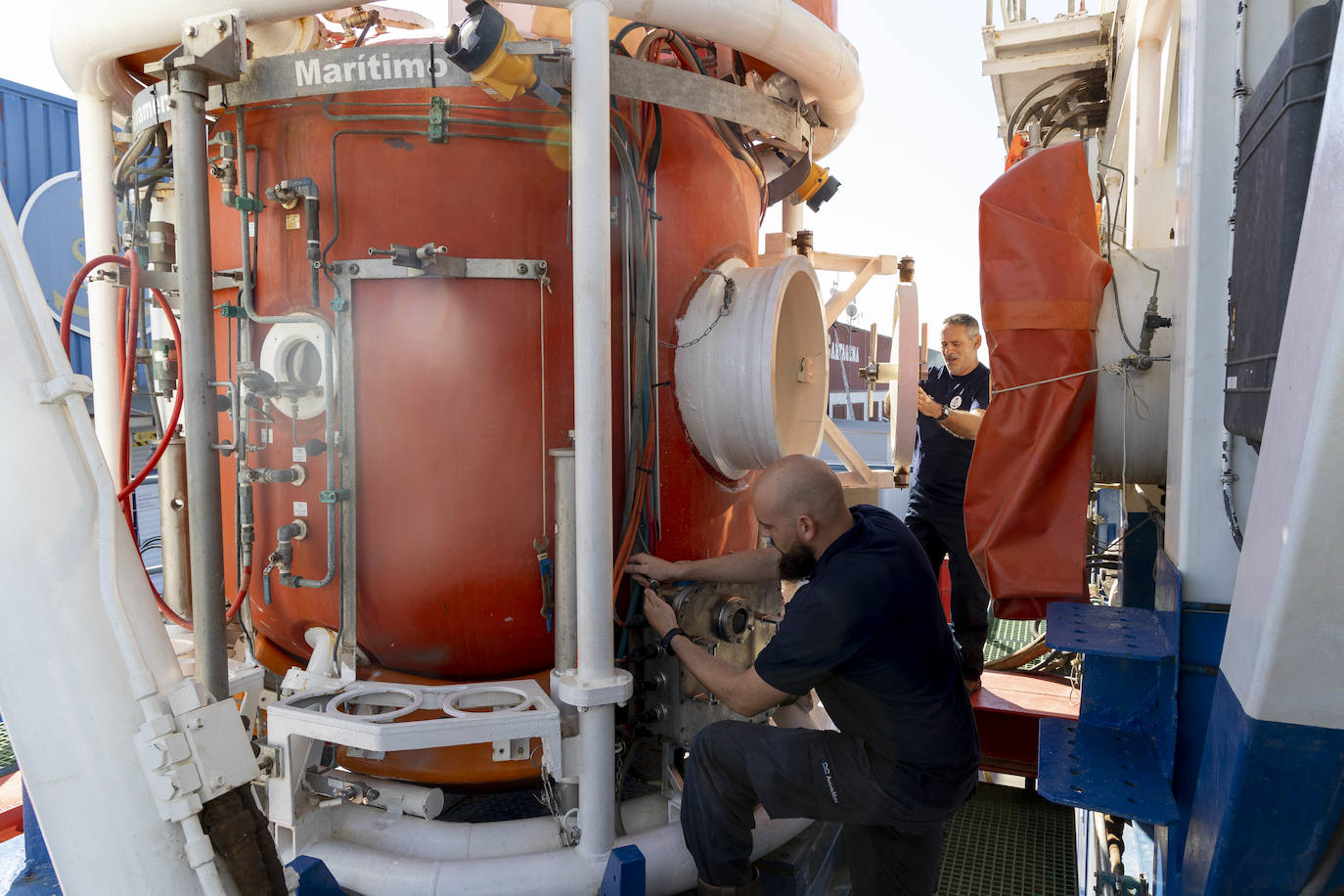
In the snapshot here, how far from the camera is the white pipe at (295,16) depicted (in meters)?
2.57

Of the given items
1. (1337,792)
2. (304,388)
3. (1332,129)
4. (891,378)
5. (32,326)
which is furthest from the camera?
(891,378)

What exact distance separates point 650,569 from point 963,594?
1983mm

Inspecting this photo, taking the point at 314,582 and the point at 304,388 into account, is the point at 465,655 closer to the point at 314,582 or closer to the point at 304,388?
the point at 314,582

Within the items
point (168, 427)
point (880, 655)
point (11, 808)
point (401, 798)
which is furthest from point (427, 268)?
point (11, 808)

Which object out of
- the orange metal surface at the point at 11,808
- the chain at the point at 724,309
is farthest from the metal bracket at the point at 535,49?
the orange metal surface at the point at 11,808

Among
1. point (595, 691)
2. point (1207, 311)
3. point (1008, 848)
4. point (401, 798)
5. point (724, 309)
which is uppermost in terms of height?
point (724, 309)

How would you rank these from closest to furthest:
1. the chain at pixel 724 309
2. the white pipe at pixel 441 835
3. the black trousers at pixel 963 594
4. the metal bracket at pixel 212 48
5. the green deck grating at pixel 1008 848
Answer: the metal bracket at pixel 212 48
the white pipe at pixel 441 835
the chain at pixel 724 309
the green deck grating at pixel 1008 848
the black trousers at pixel 963 594

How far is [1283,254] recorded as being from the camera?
1503 mm

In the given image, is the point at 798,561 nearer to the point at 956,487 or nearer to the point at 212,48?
the point at 956,487

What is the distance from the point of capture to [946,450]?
14.1 feet

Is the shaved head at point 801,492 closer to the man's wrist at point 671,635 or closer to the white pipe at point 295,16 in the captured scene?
the man's wrist at point 671,635

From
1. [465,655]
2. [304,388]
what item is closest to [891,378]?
[465,655]

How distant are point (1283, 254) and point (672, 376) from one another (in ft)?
6.63

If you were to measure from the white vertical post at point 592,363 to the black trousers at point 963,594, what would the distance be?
220 centimetres
